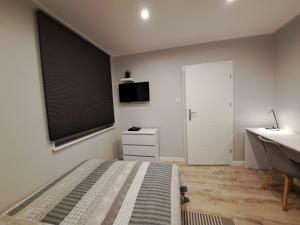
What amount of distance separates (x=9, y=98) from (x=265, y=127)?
12.3 feet

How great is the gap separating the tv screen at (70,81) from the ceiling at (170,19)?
0.22 metres

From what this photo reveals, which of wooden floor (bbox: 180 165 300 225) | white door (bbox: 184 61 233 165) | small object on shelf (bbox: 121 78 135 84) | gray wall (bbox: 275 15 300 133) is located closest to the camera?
wooden floor (bbox: 180 165 300 225)

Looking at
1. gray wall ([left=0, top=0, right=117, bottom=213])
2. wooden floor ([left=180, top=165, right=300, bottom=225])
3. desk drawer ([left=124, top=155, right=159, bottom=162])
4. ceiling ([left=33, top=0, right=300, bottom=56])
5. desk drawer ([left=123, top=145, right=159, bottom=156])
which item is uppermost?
ceiling ([left=33, top=0, right=300, bottom=56])

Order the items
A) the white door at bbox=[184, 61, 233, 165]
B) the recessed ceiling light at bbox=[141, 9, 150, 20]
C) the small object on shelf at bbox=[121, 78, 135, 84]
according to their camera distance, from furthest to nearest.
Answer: the small object on shelf at bbox=[121, 78, 135, 84] < the white door at bbox=[184, 61, 233, 165] < the recessed ceiling light at bbox=[141, 9, 150, 20]

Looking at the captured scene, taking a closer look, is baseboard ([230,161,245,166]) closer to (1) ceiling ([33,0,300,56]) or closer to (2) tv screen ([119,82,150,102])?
(2) tv screen ([119,82,150,102])

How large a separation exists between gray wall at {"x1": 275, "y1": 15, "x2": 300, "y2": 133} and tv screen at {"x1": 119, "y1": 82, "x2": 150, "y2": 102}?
2.39 metres

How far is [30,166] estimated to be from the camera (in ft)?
4.82

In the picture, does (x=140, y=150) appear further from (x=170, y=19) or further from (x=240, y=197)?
(x=170, y=19)

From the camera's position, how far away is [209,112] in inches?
114

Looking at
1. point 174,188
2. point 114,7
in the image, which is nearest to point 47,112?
point 114,7

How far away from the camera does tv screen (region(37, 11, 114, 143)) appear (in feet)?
5.48

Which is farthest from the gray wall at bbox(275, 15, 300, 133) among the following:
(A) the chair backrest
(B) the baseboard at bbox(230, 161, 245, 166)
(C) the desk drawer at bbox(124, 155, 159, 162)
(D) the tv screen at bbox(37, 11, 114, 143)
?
(D) the tv screen at bbox(37, 11, 114, 143)

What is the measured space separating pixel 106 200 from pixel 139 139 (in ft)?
5.66

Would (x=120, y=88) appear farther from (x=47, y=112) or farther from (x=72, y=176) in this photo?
(x=72, y=176)
